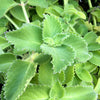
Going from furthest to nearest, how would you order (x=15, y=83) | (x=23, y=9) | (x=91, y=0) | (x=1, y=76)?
1. (x=91, y=0)
2. (x=23, y=9)
3. (x=1, y=76)
4. (x=15, y=83)

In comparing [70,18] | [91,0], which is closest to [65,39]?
[70,18]

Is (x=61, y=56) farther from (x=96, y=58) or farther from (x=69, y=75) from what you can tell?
(x=96, y=58)

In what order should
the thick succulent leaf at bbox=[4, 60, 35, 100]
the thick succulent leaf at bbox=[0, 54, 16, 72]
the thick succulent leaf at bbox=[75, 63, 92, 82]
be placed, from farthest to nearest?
1. the thick succulent leaf at bbox=[75, 63, 92, 82]
2. the thick succulent leaf at bbox=[0, 54, 16, 72]
3. the thick succulent leaf at bbox=[4, 60, 35, 100]

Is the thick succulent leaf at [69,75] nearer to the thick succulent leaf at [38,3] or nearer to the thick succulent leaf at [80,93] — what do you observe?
the thick succulent leaf at [80,93]

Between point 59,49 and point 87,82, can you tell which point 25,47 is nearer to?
point 59,49

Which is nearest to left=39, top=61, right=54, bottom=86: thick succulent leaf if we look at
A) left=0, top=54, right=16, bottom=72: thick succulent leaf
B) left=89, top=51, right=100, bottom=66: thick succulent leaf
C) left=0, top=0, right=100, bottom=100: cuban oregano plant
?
left=0, top=0, right=100, bottom=100: cuban oregano plant

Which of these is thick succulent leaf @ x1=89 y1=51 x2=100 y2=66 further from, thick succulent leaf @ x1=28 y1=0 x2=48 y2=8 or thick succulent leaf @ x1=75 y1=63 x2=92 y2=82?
thick succulent leaf @ x1=28 y1=0 x2=48 y2=8

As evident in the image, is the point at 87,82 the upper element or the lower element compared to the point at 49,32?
lower

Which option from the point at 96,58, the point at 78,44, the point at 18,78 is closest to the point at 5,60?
the point at 18,78
